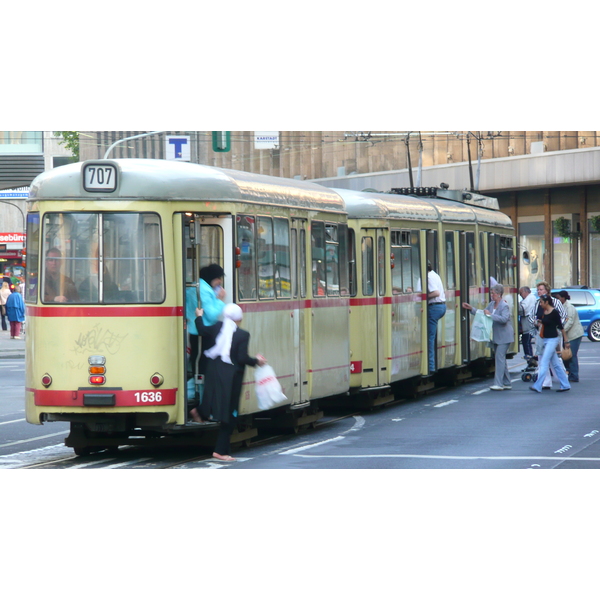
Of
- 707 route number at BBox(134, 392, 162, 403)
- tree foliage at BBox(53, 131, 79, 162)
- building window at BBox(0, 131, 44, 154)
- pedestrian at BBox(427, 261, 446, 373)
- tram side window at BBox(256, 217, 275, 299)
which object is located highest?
tree foliage at BBox(53, 131, 79, 162)

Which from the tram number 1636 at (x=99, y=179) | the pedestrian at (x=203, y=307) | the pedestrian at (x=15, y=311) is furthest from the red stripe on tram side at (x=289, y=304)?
the pedestrian at (x=15, y=311)

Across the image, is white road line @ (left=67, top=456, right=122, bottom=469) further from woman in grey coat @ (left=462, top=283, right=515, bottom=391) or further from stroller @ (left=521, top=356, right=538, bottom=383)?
stroller @ (left=521, top=356, right=538, bottom=383)

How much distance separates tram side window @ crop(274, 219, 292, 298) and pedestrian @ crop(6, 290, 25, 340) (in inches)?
908

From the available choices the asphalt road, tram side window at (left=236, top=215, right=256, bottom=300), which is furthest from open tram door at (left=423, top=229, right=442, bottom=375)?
tram side window at (left=236, top=215, right=256, bottom=300)

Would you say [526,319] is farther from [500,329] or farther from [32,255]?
[32,255]

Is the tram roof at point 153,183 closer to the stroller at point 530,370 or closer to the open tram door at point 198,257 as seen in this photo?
the open tram door at point 198,257

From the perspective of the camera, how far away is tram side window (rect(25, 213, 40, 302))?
37.2 feet

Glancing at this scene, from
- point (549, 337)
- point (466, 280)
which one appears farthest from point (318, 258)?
point (466, 280)

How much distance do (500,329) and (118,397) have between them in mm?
9270

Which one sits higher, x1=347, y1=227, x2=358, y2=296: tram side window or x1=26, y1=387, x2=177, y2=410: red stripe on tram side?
x1=347, y1=227, x2=358, y2=296: tram side window

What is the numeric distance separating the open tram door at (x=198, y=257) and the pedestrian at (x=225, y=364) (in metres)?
0.18

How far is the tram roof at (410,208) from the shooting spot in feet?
53.2

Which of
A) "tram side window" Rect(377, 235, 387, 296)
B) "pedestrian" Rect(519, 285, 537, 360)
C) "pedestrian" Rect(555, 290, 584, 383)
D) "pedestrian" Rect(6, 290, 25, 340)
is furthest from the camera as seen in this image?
"pedestrian" Rect(6, 290, 25, 340)

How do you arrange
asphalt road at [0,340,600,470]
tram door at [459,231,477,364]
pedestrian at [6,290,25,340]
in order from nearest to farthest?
1. asphalt road at [0,340,600,470]
2. tram door at [459,231,477,364]
3. pedestrian at [6,290,25,340]
